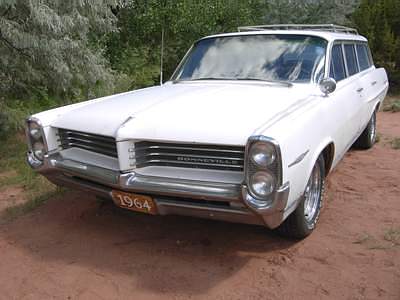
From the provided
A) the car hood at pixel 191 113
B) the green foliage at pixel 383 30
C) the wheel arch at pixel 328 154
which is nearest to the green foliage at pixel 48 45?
the car hood at pixel 191 113

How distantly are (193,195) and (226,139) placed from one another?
0.41 m

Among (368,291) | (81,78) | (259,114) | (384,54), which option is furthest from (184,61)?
(384,54)

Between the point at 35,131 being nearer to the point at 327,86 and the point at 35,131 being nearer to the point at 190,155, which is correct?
the point at 190,155

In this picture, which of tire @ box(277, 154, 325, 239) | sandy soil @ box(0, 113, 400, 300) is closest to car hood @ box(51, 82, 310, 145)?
tire @ box(277, 154, 325, 239)

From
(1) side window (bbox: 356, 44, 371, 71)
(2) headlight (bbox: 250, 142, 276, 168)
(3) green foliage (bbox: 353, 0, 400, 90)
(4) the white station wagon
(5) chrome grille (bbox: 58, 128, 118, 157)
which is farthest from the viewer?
(3) green foliage (bbox: 353, 0, 400, 90)

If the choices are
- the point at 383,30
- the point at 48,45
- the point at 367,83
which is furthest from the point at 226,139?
the point at 383,30

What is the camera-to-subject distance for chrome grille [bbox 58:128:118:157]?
3.23 m

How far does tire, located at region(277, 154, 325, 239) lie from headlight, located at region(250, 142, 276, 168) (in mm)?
721

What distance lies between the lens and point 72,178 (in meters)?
3.50

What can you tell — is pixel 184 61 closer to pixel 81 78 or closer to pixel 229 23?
pixel 81 78

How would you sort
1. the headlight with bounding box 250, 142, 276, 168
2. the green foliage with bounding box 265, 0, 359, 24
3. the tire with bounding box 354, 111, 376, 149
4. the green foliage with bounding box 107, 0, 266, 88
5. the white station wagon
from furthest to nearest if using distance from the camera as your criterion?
1. the green foliage with bounding box 265, 0, 359, 24
2. the green foliage with bounding box 107, 0, 266, 88
3. the tire with bounding box 354, 111, 376, 149
4. the white station wagon
5. the headlight with bounding box 250, 142, 276, 168

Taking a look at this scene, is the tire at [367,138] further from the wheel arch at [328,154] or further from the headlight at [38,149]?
the headlight at [38,149]

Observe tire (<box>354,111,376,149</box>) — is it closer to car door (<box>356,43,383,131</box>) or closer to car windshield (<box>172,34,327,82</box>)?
car door (<box>356,43,383,131</box>)

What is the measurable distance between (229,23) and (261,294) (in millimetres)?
10058
